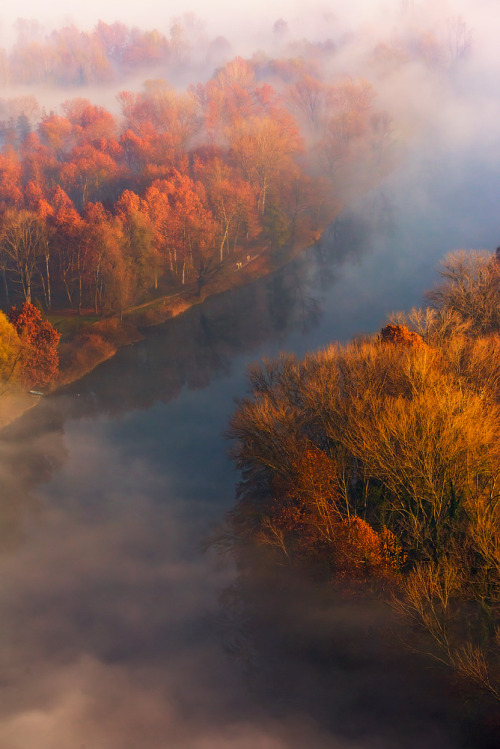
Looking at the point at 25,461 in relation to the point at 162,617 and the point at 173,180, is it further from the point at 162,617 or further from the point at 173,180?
the point at 173,180

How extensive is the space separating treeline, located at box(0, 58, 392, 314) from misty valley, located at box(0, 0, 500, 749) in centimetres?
52

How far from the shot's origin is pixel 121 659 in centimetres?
2717

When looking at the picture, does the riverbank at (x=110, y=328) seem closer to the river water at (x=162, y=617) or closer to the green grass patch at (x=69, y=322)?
the green grass patch at (x=69, y=322)

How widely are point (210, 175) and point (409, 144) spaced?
194 feet

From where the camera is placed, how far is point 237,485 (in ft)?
128

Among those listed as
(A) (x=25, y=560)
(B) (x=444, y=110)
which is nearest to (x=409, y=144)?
(B) (x=444, y=110)

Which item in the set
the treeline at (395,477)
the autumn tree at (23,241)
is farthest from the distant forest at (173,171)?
the treeline at (395,477)

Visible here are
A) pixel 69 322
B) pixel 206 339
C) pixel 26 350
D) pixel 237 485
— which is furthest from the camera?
pixel 206 339

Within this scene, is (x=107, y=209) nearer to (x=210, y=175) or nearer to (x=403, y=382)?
(x=210, y=175)

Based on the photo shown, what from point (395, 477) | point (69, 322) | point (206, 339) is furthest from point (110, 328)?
point (395, 477)

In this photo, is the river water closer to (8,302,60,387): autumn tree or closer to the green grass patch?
(8,302,60,387): autumn tree

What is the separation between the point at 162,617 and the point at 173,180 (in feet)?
206

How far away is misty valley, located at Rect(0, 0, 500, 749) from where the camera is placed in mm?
24406

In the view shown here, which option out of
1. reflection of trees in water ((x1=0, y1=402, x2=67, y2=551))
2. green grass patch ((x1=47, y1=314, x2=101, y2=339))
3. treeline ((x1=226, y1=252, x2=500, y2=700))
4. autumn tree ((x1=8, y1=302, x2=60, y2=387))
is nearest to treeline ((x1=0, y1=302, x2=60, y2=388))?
autumn tree ((x1=8, y1=302, x2=60, y2=387))
